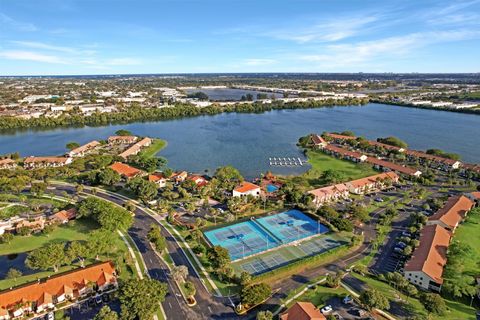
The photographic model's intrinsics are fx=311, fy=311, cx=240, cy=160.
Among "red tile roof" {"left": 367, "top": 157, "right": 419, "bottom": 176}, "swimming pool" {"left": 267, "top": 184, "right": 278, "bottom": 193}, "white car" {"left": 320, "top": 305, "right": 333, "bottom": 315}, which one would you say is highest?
"red tile roof" {"left": 367, "top": 157, "right": 419, "bottom": 176}

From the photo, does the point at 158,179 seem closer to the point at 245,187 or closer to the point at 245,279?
the point at 245,187

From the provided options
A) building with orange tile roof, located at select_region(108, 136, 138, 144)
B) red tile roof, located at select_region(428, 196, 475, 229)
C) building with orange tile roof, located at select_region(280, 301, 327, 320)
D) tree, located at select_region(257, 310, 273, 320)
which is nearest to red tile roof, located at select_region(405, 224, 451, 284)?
red tile roof, located at select_region(428, 196, 475, 229)

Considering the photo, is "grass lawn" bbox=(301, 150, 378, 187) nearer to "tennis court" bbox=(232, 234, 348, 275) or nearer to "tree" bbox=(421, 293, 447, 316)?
"tennis court" bbox=(232, 234, 348, 275)

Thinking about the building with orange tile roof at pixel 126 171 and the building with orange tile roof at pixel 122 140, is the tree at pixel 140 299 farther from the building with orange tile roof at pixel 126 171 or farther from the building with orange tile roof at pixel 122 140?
the building with orange tile roof at pixel 122 140

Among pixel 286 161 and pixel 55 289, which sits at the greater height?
pixel 286 161

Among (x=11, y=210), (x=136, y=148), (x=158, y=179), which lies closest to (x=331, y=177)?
(x=158, y=179)

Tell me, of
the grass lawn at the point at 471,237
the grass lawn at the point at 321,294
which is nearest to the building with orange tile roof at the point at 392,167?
the grass lawn at the point at 471,237
